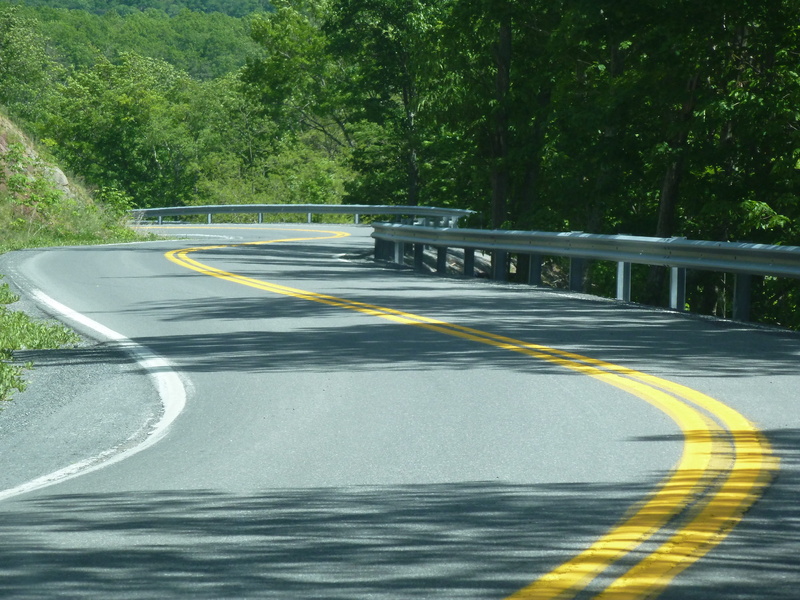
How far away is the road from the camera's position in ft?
16.3

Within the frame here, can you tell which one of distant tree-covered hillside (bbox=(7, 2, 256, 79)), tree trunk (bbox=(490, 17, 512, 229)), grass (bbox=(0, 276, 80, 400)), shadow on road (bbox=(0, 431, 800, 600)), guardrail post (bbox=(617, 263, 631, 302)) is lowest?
grass (bbox=(0, 276, 80, 400))

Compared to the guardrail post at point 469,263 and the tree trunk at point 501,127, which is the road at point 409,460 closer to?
the guardrail post at point 469,263

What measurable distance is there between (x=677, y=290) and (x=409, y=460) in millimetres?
9563

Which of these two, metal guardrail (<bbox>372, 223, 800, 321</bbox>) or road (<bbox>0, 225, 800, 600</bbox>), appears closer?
road (<bbox>0, 225, 800, 600</bbox>)

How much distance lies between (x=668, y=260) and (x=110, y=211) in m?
26.4

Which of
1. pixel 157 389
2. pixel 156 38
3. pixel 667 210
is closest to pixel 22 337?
pixel 157 389

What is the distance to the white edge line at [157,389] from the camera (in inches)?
277

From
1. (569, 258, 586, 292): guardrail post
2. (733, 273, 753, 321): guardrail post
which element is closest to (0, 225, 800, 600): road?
(733, 273, 753, 321): guardrail post

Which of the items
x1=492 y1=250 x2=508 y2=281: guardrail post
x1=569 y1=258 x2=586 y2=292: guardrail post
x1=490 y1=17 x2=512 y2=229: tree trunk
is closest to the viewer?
x1=569 y1=258 x2=586 y2=292: guardrail post

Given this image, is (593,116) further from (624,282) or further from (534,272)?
(624,282)

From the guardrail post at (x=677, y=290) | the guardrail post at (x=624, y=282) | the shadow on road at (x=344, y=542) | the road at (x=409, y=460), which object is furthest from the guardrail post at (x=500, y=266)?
the shadow on road at (x=344, y=542)

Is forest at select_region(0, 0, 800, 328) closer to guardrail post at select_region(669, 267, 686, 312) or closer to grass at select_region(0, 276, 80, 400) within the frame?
guardrail post at select_region(669, 267, 686, 312)

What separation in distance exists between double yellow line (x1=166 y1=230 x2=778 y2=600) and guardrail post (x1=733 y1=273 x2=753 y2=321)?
445cm

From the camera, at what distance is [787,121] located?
68.5 feet
